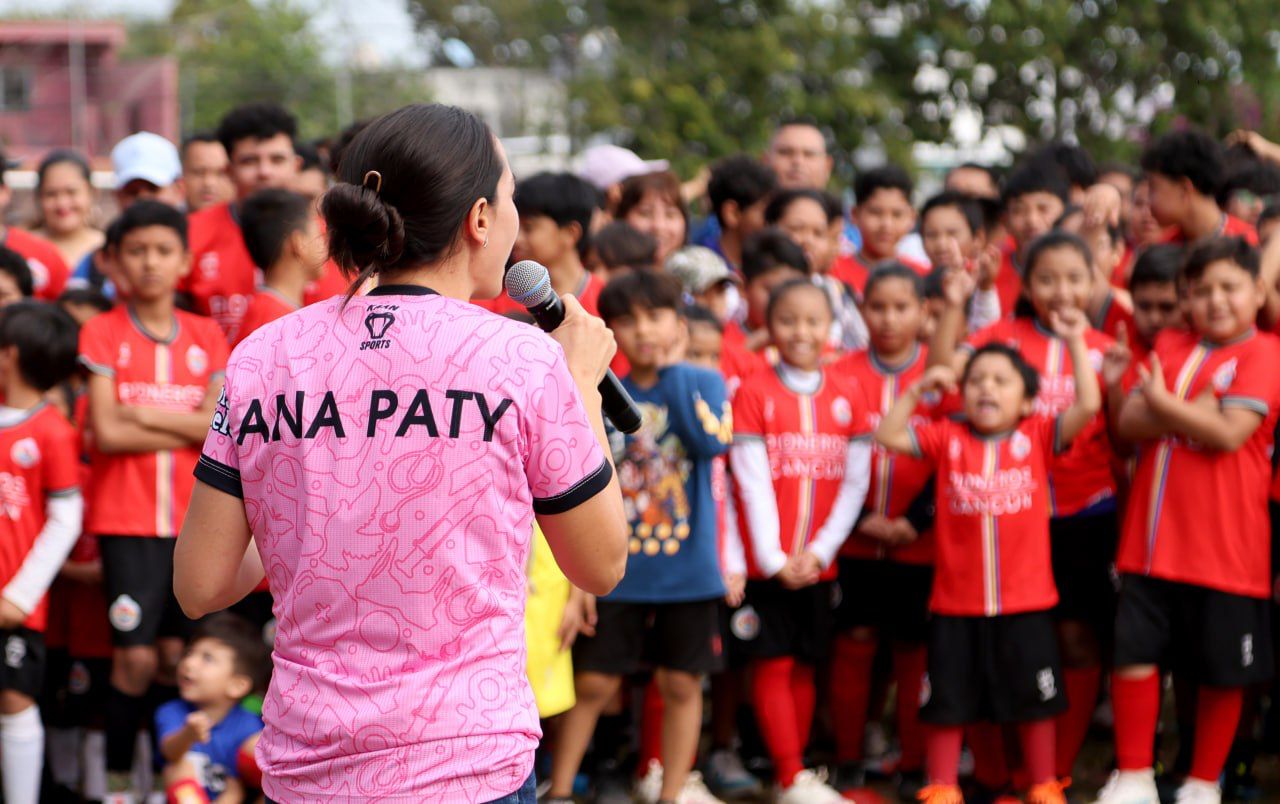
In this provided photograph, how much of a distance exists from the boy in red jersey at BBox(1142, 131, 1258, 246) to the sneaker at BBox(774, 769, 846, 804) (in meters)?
2.42

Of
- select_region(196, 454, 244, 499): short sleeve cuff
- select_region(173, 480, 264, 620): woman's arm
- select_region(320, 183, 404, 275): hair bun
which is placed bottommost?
select_region(173, 480, 264, 620): woman's arm

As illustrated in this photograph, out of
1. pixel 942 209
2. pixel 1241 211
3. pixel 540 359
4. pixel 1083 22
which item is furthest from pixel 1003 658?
pixel 1083 22

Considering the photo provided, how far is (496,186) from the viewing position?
2209 millimetres

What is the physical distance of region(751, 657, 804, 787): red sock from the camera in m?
5.05

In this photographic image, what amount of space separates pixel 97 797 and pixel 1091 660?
3387mm

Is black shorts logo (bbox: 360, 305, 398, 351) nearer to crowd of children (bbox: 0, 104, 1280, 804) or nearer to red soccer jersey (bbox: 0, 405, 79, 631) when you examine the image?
crowd of children (bbox: 0, 104, 1280, 804)

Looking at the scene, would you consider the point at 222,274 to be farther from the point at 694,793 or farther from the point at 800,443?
the point at 694,793

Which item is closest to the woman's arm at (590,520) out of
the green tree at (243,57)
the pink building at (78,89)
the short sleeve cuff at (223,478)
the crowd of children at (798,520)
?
the short sleeve cuff at (223,478)

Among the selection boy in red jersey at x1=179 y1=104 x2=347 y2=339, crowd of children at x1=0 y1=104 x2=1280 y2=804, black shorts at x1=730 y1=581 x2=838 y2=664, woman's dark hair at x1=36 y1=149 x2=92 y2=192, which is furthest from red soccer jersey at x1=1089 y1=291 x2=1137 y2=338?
woman's dark hair at x1=36 y1=149 x2=92 y2=192

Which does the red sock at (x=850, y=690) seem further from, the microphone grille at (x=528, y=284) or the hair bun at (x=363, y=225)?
the hair bun at (x=363, y=225)

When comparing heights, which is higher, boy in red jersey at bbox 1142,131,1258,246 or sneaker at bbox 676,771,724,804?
boy in red jersey at bbox 1142,131,1258,246

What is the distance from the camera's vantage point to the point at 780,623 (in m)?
5.12

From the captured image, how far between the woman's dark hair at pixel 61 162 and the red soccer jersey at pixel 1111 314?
167 inches

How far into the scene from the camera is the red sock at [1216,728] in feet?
15.7
